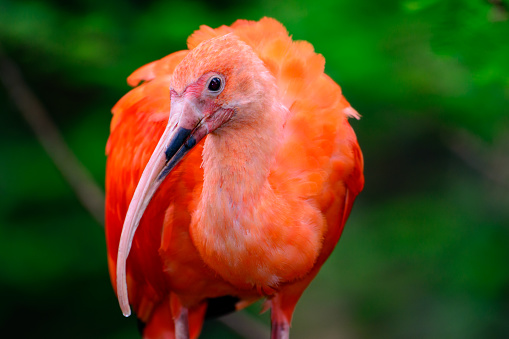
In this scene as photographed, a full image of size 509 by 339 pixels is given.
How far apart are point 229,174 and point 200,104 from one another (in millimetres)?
302

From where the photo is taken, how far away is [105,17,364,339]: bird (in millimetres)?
2160

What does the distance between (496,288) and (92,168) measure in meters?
3.18

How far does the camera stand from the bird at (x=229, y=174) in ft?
7.09

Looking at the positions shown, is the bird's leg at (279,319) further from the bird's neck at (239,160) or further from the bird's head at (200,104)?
the bird's head at (200,104)

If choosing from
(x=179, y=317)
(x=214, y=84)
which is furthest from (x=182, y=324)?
(x=214, y=84)

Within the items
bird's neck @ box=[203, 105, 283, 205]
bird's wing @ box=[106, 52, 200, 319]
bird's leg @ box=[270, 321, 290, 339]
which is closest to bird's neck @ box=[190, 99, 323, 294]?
bird's neck @ box=[203, 105, 283, 205]

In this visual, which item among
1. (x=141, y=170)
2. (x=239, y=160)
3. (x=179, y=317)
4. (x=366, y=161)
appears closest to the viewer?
(x=239, y=160)

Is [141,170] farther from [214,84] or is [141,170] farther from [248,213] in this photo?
[214,84]

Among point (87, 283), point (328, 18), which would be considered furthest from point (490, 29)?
point (87, 283)

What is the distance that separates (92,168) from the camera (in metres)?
4.64

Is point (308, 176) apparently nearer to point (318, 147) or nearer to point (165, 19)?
point (318, 147)

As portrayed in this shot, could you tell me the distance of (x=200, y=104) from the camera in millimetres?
2127

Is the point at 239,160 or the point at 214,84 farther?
the point at 239,160

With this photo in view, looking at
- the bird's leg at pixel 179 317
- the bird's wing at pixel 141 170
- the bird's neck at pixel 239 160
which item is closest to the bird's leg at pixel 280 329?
the bird's leg at pixel 179 317
